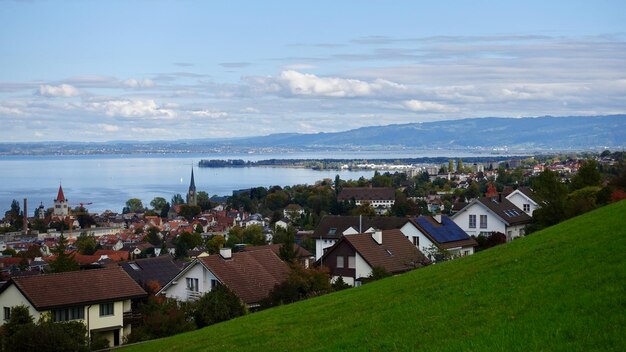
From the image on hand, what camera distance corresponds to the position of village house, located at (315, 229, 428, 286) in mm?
34250

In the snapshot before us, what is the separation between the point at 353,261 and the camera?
113 ft

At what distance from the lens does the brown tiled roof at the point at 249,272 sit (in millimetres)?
30031

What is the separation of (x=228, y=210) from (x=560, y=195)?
98497 millimetres

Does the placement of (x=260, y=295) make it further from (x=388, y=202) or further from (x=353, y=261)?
(x=388, y=202)

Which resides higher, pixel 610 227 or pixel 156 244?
pixel 610 227

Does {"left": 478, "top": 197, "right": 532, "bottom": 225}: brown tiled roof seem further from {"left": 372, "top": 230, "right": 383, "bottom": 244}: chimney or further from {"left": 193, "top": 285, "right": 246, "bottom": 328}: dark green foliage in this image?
{"left": 193, "top": 285, "right": 246, "bottom": 328}: dark green foliage

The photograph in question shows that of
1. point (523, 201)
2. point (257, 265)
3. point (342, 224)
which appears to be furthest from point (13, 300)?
point (523, 201)

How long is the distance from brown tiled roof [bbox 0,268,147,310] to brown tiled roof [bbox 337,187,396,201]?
94621 millimetres

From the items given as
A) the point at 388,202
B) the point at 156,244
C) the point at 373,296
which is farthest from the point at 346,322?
the point at 388,202

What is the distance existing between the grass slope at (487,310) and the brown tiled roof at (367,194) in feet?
338

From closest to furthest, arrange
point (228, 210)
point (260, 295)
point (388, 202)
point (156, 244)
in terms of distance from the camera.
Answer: point (260, 295), point (156, 244), point (388, 202), point (228, 210)

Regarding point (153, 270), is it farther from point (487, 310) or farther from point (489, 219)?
point (487, 310)

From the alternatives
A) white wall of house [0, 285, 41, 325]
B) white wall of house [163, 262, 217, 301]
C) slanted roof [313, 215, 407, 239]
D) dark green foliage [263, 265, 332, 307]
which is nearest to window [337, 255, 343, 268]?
white wall of house [163, 262, 217, 301]

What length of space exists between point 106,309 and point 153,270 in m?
16.1
